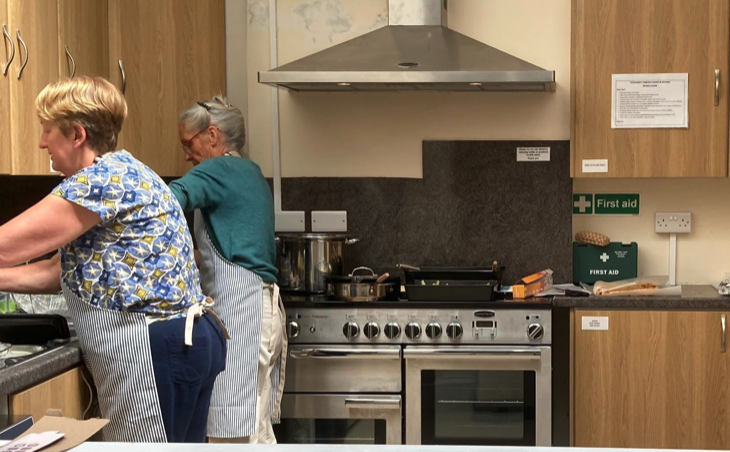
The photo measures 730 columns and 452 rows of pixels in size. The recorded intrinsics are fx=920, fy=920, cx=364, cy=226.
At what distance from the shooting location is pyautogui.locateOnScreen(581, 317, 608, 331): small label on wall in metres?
3.30

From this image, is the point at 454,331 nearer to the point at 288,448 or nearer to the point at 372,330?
the point at 372,330

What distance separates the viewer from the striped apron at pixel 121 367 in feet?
6.77

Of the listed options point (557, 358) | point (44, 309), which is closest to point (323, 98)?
point (557, 358)

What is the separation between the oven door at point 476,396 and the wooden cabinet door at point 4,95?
1560 millimetres

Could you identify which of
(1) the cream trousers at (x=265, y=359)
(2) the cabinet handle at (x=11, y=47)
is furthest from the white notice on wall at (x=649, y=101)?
(2) the cabinet handle at (x=11, y=47)

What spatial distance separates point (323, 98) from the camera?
12.8 feet

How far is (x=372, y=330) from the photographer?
11.0ft

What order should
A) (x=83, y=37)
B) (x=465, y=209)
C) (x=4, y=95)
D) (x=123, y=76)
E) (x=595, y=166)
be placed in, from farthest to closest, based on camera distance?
(x=465, y=209), (x=595, y=166), (x=123, y=76), (x=83, y=37), (x=4, y=95)

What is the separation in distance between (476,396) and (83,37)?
183 cm

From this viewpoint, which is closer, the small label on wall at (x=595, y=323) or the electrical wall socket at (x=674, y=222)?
the small label on wall at (x=595, y=323)

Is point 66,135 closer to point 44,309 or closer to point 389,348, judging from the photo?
point 44,309

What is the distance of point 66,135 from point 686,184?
8.64 feet

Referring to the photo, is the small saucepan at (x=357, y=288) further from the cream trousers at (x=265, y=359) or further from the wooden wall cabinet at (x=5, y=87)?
the wooden wall cabinet at (x=5, y=87)

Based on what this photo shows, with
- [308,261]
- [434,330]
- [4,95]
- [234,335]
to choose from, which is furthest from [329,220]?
[4,95]
